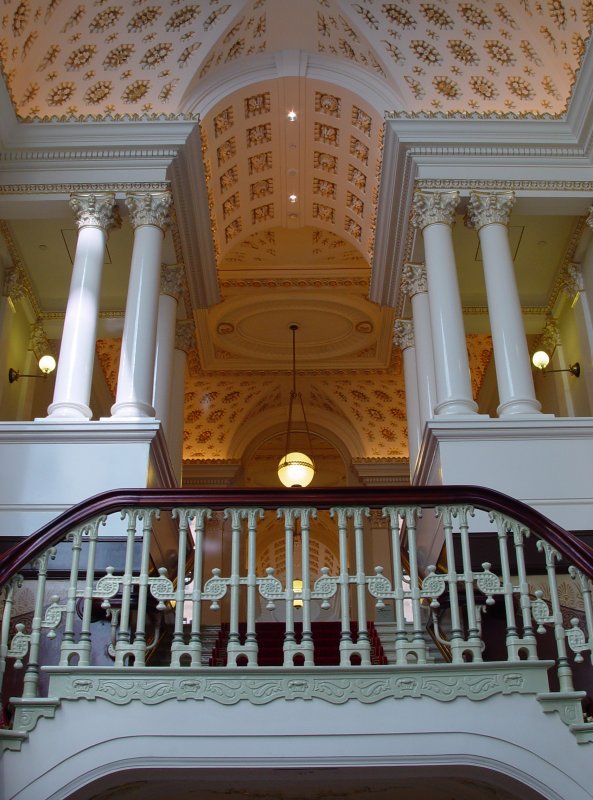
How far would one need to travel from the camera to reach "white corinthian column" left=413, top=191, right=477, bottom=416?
8828 mm

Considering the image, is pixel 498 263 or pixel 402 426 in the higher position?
pixel 402 426

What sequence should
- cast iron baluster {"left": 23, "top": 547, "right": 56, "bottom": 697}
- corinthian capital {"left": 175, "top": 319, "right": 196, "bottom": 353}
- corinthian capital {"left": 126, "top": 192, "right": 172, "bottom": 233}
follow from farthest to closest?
corinthian capital {"left": 175, "top": 319, "right": 196, "bottom": 353} → corinthian capital {"left": 126, "top": 192, "right": 172, "bottom": 233} → cast iron baluster {"left": 23, "top": 547, "right": 56, "bottom": 697}

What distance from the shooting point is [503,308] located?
363 inches

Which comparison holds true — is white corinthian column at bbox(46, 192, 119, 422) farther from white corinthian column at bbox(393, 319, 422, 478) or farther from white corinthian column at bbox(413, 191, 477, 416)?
white corinthian column at bbox(393, 319, 422, 478)

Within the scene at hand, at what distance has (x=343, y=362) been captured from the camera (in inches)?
655

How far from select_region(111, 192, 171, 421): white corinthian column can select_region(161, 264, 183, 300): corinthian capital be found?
1.29 m

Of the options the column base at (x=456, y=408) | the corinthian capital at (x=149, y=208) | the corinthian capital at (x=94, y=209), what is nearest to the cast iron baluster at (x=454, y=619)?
the column base at (x=456, y=408)

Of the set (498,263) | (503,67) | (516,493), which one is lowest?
(516,493)

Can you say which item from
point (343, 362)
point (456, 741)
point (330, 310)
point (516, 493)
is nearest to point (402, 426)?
point (343, 362)

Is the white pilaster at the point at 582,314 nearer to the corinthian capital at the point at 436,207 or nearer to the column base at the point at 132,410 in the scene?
the corinthian capital at the point at 436,207

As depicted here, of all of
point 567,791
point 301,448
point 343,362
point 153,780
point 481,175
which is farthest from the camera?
point 301,448

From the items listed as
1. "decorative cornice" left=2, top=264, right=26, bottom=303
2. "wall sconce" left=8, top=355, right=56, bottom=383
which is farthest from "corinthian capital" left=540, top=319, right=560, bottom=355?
"decorative cornice" left=2, top=264, right=26, bottom=303

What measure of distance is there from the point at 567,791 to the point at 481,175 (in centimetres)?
702

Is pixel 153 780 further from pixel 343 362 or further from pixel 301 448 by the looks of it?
pixel 301 448
